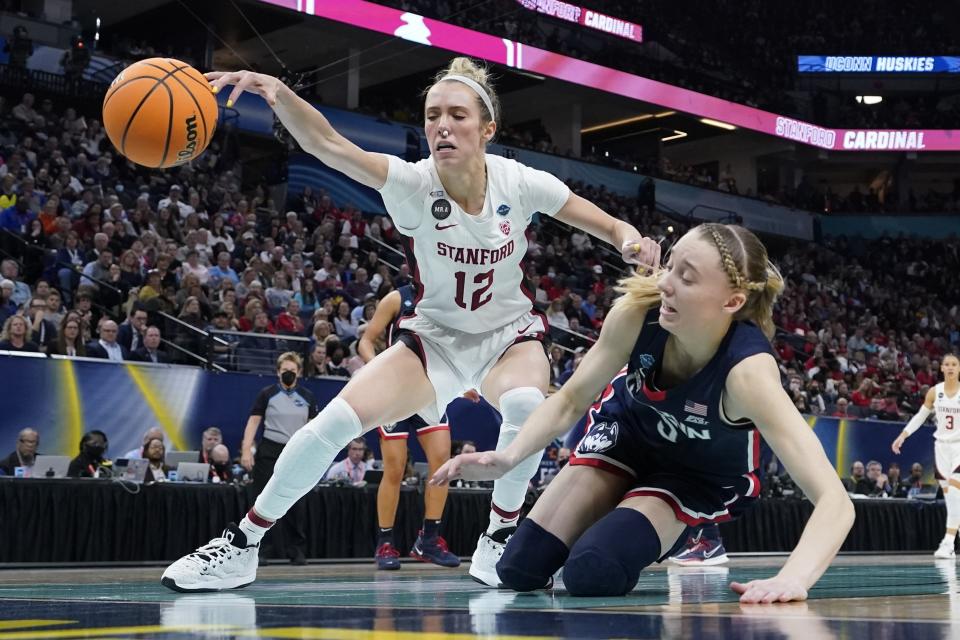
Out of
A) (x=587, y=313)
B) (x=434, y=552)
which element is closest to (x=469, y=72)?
(x=434, y=552)

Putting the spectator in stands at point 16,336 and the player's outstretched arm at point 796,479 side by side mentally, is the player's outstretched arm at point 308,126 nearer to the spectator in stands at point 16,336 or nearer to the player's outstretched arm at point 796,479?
the player's outstretched arm at point 796,479

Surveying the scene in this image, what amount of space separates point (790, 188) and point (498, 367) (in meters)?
29.4

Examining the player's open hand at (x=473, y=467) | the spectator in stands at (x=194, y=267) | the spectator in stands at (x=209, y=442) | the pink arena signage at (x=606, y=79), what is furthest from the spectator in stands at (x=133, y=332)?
the pink arena signage at (x=606, y=79)

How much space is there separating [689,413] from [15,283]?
9.39m

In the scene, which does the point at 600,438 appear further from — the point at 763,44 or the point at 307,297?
the point at 763,44

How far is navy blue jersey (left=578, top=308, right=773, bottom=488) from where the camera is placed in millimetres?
3438

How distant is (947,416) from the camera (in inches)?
452

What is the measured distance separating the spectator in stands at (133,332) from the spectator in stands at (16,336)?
116 cm

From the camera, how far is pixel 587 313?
17781 millimetres

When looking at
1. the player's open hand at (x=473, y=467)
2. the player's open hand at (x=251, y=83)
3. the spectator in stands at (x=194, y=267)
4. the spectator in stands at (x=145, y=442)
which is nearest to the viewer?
the player's open hand at (x=473, y=467)

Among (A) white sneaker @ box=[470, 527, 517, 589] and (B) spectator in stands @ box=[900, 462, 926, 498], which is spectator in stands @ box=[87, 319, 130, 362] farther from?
(B) spectator in stands @ box=[900, 462, 926, 498]

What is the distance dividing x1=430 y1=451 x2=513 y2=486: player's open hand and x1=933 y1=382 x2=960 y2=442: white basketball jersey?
9.39 meters

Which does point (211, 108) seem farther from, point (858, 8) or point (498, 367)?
point (858, 8)

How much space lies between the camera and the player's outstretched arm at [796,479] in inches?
117
